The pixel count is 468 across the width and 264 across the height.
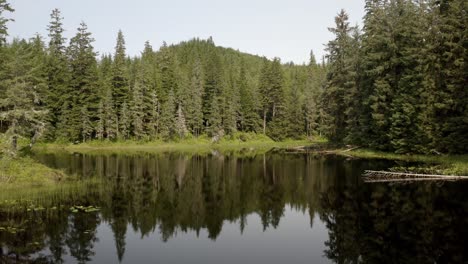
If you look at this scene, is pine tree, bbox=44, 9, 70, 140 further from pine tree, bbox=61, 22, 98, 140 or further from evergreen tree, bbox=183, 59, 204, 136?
evergreen tree, bbox=183, 59, 204, 136

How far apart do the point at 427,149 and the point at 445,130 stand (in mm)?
2995

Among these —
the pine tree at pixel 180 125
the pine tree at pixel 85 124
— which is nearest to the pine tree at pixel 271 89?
the pine tree at pixel 180 125

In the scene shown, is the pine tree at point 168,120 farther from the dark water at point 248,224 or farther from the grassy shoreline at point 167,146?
the dark water at point 248,224

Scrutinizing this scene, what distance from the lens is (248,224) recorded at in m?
19.4

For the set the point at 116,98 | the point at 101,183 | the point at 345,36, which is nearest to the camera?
the point at 101,183

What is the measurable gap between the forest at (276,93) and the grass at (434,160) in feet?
3.36

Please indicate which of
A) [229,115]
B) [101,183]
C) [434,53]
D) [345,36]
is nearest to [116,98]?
[229,115]

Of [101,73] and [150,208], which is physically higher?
[101,73]

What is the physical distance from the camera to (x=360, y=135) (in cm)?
5253

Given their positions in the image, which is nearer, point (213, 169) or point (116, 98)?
point (213, 169)

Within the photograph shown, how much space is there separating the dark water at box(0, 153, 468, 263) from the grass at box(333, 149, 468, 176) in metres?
4.35

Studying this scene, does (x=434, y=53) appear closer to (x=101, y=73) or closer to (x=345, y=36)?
(x=345, y=36)

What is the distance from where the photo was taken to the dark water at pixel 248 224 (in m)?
14.5

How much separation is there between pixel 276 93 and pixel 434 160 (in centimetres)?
5684
